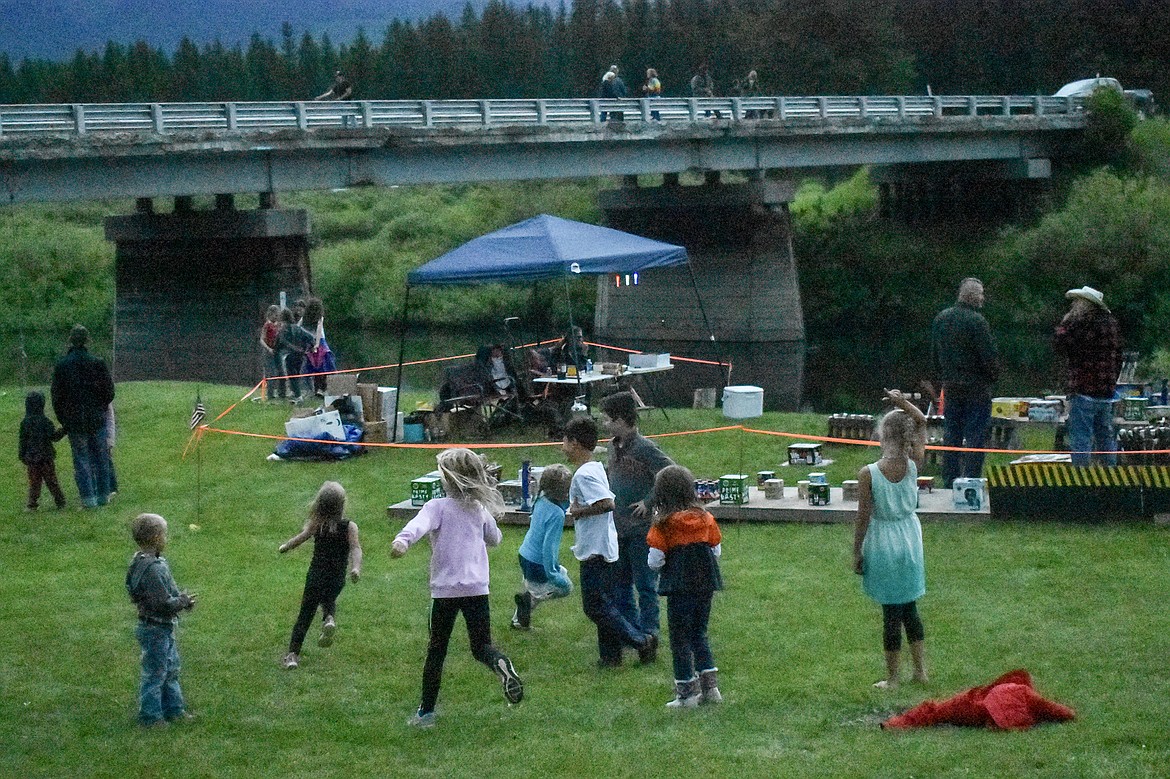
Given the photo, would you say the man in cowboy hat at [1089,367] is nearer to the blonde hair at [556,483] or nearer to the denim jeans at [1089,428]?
the denim jeans at [1089,428]

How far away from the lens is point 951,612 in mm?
10430

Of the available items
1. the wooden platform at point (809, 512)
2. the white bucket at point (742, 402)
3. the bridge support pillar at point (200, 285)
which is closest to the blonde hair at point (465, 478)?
the wooden platform at point (809, 512)

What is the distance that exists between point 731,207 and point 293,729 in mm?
38666

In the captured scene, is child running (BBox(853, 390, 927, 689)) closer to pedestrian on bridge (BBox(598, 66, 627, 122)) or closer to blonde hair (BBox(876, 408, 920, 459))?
blonde hair (BBox(876, 408, 920, 459))

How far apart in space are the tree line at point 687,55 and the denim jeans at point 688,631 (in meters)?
64.0

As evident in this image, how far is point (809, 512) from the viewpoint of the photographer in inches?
541

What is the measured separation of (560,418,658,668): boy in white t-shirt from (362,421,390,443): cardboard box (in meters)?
9.75

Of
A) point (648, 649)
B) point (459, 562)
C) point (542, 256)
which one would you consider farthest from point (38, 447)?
point (459, 562)

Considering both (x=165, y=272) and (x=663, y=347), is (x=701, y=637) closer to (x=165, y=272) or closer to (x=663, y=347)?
(x=165, y=272)

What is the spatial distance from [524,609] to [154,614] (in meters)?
2.81

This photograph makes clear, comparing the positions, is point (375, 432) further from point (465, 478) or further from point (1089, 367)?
point (465, 478)

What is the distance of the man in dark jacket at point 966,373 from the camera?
13.9 meters

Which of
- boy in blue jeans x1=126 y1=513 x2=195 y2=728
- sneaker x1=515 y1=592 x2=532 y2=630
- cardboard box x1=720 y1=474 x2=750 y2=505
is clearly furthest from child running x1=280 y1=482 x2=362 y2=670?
cardboard box x1=720 y1=474 x2=750 y2=505

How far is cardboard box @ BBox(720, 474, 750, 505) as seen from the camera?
13.9m
